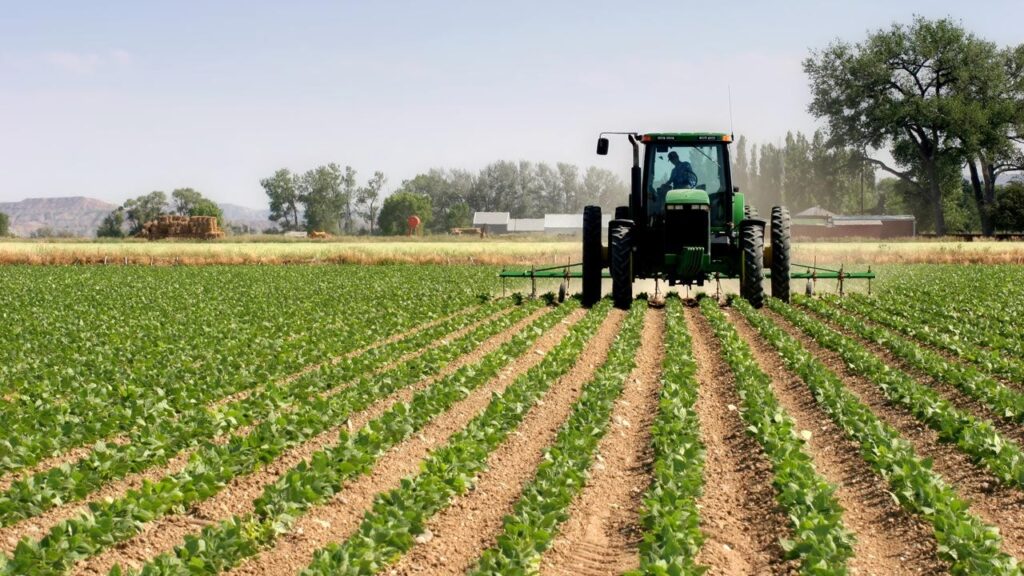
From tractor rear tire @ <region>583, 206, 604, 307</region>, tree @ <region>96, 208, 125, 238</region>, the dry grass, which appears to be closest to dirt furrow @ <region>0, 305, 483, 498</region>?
tractor rear tire @ <region>583, 206, 604, 307</region>

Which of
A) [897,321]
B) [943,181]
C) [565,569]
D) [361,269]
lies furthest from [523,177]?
[565,569]

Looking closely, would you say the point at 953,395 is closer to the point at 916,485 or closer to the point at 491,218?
the point at 916,485

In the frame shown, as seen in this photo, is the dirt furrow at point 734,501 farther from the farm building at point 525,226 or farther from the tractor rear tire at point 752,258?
the farm building at point 525,226

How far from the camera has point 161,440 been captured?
8148 millimetres

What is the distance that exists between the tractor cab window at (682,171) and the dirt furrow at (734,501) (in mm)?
7569

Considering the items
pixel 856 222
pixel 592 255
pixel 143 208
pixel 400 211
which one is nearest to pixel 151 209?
pixel 143 208

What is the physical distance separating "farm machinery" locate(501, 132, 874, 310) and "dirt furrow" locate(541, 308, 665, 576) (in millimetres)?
6865

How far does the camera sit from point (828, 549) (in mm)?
5375

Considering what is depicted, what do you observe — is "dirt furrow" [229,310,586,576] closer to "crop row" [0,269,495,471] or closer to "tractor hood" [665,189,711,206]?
"crop row" [0,269,495,471]

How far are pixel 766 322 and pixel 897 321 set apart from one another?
2.55m

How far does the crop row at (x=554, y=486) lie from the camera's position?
5.38 m

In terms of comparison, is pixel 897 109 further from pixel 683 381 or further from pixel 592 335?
pixel 683 381

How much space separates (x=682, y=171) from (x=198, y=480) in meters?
12.6

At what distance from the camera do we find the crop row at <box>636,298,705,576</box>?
17.2ft
